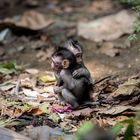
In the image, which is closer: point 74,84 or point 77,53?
point 74,84

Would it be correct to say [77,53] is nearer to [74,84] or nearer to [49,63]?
[74,84]

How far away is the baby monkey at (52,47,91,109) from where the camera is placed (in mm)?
5909

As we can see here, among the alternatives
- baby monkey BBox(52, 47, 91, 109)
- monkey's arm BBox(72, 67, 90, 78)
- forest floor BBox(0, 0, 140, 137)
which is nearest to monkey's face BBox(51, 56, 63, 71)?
baby monkey BBox(52, 47, 91, 109)

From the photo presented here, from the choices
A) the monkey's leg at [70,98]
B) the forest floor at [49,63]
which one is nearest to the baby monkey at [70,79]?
the monkey's leg at [70,98]

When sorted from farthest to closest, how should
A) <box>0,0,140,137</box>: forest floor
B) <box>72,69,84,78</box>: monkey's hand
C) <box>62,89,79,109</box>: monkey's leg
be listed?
1. <box>62,89,79,109</box>: monkey's leg
2. <box>72,69,84,78</box>: monkey's hand
3. <box>0,0,140,137</box>: forest floor

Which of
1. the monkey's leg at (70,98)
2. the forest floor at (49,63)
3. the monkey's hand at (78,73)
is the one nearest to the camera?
the forest floor at (49,63)

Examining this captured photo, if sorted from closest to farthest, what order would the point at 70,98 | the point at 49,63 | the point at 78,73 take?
the point at 78,73, the point at 70,98, the point at 49,63

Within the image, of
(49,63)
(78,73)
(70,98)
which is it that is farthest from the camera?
(49,63)

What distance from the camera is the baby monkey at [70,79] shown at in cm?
591

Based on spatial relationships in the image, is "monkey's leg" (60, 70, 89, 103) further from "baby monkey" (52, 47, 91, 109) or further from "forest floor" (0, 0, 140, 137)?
"forest floor" (0, 0, 140, 137)

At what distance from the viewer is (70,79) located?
5.91 metres

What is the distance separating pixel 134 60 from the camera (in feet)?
26.1

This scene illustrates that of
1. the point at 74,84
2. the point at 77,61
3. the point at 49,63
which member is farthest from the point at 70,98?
the point at 49,63

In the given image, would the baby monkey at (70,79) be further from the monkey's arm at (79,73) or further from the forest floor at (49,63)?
the forest floor at (49,63)
